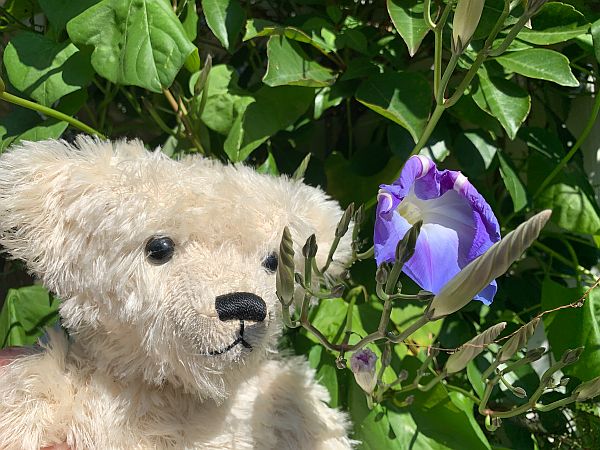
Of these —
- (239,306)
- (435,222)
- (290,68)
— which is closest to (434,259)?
(435,222)

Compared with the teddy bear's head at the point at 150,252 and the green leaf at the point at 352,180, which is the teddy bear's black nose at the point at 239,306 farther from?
the green leaf at the point at 352,180

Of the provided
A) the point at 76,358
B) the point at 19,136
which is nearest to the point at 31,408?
the point at 76,358

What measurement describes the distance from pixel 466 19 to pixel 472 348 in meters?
0.24

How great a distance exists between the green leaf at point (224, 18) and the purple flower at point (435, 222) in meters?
0.24

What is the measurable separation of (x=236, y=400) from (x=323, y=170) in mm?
309

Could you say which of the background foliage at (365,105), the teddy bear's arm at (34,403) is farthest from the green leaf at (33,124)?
the teddy bear's arm at (34,403)

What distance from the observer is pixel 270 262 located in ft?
1.34

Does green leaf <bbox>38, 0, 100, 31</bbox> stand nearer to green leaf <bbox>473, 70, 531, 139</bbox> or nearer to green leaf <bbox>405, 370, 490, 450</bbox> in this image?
green leaf <bbox>473, 70, 531, 139</bbox>

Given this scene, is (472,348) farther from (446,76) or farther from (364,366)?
(446,76)

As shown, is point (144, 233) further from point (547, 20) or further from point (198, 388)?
point (547, 20)

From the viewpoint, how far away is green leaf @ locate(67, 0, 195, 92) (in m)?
0.47

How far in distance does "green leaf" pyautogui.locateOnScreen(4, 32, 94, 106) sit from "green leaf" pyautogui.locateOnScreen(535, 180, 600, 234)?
520 millimetres

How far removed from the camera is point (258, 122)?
54 cm

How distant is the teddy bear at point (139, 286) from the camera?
37cm
